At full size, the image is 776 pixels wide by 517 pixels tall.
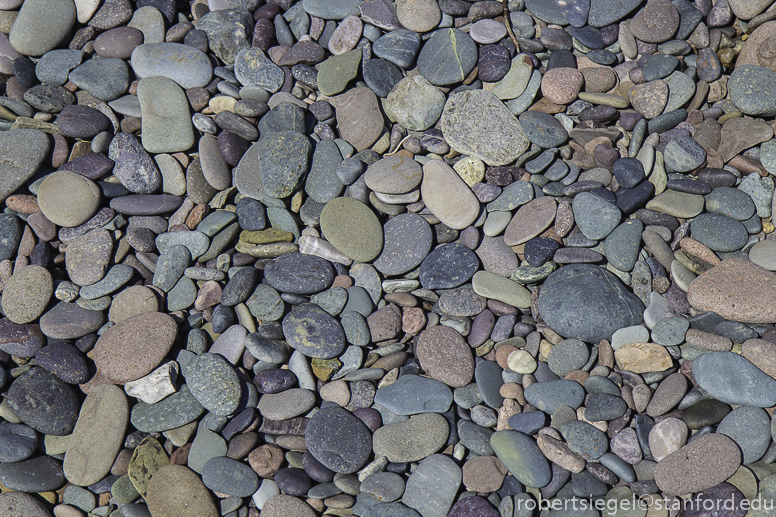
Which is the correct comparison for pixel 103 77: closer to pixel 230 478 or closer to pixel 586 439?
pixel 230 478

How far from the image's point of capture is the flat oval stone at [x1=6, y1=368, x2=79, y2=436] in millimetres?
2252

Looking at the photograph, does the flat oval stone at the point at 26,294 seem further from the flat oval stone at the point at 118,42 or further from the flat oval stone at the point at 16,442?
the flat oval stone at the point at 118,42

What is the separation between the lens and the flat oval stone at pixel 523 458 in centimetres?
205

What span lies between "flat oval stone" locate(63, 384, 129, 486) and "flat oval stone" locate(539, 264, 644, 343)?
2.19 m

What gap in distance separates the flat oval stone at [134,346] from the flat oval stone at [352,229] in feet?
3.16

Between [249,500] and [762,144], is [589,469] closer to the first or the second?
[249,500]

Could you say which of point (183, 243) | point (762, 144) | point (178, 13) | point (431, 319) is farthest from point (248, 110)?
point (762, 144)

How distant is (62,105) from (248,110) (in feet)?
3.88

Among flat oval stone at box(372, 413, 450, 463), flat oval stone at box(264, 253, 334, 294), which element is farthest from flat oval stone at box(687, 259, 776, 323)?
A: flat oval stone at box(264, 253, 334, 294)

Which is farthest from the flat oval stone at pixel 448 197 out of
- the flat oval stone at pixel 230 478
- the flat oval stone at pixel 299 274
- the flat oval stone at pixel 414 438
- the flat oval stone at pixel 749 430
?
the flat oval stone at pixel 230 478

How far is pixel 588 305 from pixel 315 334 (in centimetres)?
138

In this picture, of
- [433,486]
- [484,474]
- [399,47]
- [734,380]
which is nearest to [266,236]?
[399,47]

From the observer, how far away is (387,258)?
2572 millimetres

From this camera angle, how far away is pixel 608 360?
2.26m
